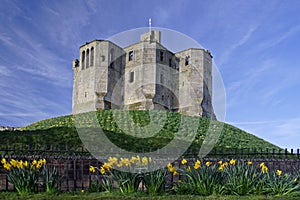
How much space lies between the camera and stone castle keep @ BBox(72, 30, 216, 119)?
31219 mm

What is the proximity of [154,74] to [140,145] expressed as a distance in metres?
17.9

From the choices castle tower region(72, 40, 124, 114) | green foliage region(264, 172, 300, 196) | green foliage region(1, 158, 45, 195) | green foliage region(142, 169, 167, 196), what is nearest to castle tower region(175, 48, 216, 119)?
castle tower region(72, 40, 124, 114)

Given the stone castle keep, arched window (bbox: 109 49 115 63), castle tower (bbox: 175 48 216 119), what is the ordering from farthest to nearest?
castle tower (bbox: 175 48 216 119), arched window (bbox: 109 49 115 63), the stone castle keep

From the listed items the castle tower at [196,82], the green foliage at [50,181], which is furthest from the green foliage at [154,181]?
the castle tower at [196,82]

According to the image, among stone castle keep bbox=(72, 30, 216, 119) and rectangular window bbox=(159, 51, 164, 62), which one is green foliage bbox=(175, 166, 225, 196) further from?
rectangular window bbox=(159, 51, 164, 62)

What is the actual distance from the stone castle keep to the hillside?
777cm

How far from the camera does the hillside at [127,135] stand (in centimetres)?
1389

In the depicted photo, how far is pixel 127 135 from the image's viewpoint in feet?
55.1

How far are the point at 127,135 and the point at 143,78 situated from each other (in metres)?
15.1

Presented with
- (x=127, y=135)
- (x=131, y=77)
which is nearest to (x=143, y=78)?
(x=131, y=77)

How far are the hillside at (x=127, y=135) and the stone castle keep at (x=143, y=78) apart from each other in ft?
25.5

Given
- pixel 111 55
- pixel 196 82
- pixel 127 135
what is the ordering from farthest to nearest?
pixel 196 82 < pixel 111 55 < pixel 127 135

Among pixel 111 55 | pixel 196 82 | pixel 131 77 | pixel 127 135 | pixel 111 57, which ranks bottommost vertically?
pixel 127 135

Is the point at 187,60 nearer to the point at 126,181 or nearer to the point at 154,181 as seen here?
the point at 154,181
